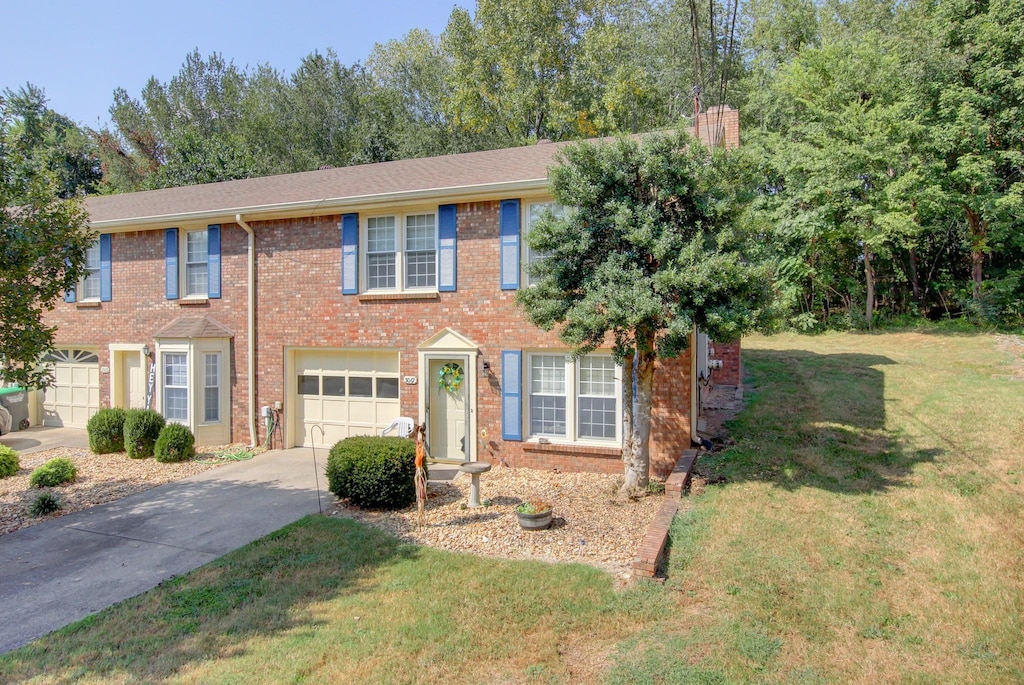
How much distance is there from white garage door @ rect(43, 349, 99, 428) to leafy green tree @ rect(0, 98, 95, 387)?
7.50 m

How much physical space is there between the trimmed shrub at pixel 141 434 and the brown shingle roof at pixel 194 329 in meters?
1.85

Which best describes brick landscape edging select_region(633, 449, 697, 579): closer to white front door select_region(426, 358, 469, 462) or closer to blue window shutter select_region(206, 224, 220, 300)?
white front door select_region(426, 358, 469, 462)

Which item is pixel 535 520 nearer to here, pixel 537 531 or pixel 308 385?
pixel 537 531

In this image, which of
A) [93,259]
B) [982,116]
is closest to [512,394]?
[93,259]

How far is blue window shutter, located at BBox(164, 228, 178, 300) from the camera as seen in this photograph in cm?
1416

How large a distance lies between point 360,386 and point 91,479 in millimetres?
5131

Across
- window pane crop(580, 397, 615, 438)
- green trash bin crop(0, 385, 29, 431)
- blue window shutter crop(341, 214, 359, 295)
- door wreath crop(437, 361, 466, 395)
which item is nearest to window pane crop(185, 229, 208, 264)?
blue window shutter crop(341, 214, 359, 295)

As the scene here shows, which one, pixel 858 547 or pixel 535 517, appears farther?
pixel 535 517

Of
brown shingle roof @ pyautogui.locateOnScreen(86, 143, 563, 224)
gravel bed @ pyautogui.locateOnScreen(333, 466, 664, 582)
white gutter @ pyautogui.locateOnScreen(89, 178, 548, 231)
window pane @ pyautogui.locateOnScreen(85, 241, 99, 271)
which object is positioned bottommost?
gravel bed @ pyautogui.locateOnScreen(333, 466, 664, 582)

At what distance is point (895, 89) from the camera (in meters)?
21.3

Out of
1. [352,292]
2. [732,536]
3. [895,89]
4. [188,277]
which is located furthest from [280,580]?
[895,89]

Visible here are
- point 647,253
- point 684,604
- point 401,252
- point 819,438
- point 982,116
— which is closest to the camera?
point 684,604

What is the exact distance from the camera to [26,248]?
8398 mm

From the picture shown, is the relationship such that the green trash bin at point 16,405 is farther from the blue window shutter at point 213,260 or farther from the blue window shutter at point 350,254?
the blue window shutter at point 350,254
